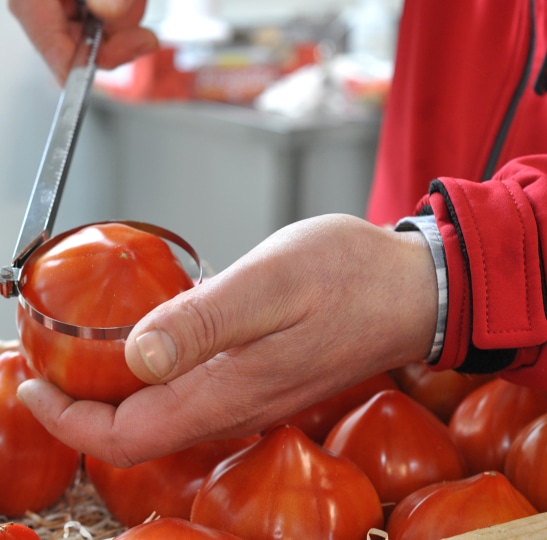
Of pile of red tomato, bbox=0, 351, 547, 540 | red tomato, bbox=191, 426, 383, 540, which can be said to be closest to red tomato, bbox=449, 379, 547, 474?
pile of red tomato, bbox=0, 351, 547, 540

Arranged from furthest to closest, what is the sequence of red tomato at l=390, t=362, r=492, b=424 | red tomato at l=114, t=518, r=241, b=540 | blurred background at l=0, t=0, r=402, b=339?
blurred background at l=0, t=0, r=402, b=339 → red tomato at l=390, t=362, r=492, b=424 → red tomato at l=114, t=518, r=241, b=540

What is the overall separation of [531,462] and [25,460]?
296 mm

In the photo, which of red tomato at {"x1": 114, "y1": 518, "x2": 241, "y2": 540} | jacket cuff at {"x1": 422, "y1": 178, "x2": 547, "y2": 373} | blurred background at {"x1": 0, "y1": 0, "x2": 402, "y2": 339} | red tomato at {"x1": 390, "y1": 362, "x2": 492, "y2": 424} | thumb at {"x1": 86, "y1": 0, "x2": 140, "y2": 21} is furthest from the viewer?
blurred background at {"x1": 0, "y1": 0, "x2": 402, "y2": 339}

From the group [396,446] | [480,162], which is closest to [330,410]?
[396,446]

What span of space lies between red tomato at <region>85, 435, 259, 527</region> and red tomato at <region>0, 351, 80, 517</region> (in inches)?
1.1

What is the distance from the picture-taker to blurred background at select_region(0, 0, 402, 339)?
63.7 inches

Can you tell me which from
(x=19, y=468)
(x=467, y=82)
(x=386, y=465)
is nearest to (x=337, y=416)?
(x=386, y=465)

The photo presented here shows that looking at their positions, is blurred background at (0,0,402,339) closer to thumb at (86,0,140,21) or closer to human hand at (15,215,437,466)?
thumb at (86,0,140,21)

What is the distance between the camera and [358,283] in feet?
1.58

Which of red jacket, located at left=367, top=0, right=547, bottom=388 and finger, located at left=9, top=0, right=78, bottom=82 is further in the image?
finger, located at left=9, top=0, right=78, bottom=82

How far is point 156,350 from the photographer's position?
0.39 meters

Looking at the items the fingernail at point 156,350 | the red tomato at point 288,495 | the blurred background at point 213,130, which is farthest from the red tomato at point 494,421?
the blurred background at point 213,130

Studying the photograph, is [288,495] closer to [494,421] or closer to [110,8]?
[494,421]

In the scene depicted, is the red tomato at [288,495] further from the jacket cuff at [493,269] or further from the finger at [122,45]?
the finger at [122,45]
